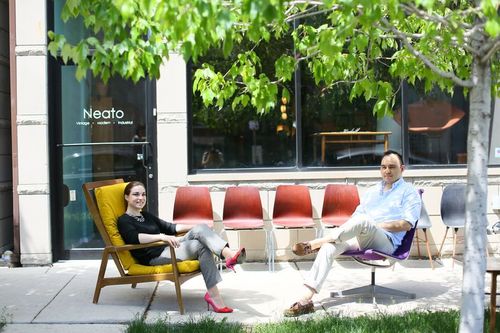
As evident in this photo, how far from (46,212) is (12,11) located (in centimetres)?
228

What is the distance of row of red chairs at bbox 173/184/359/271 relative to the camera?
25.4ft

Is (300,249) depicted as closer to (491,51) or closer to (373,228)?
(373,228)

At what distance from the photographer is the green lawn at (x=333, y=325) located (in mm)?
4812

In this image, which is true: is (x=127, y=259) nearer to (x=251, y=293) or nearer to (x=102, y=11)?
(x=251, y=293)

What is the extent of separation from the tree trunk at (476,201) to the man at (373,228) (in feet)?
5.44

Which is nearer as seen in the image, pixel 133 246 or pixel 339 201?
Answer: pixel 133 246

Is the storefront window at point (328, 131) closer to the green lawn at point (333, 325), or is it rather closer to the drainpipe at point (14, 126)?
the drainpipe at point (14, 126)

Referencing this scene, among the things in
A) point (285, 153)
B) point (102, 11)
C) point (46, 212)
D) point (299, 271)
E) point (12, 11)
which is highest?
point (12, 11)

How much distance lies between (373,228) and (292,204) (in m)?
2.18

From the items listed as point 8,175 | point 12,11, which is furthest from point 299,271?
point 12,11

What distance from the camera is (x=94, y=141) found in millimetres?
8062

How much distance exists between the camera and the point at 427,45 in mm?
5145

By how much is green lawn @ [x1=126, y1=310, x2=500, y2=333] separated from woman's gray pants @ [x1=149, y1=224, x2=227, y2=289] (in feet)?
1.99

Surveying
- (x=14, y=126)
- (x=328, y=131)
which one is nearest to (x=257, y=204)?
(x=328, y=131)
